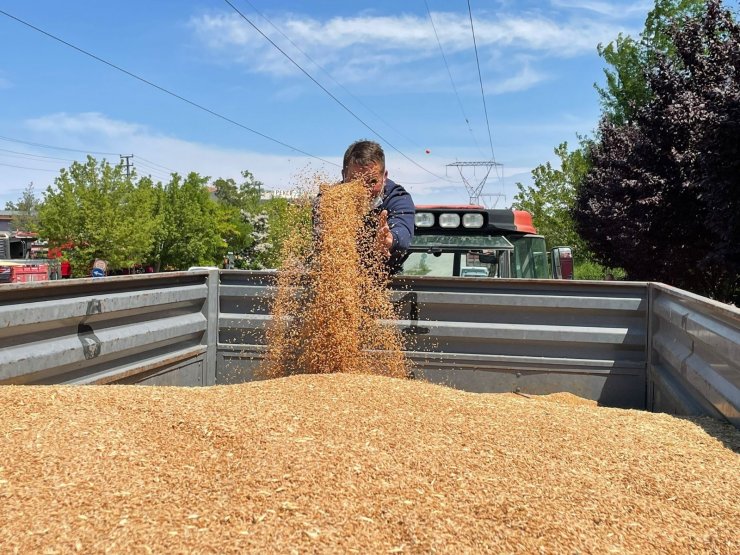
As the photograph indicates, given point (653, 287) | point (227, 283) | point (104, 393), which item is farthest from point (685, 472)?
point (227, 283)

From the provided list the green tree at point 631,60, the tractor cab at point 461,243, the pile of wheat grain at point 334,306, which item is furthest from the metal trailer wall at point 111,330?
the green tree at point 631,60

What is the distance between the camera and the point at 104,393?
2.96m

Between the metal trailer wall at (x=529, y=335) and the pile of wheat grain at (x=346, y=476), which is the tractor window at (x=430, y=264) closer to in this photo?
the metal trailer wall at (x=529, y=335)

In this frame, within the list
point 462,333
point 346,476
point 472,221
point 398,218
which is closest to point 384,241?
point 398,218

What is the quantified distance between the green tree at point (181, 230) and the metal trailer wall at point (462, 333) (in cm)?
4359

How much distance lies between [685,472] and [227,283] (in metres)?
2.84

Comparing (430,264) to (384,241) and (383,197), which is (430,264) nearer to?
(383,197)

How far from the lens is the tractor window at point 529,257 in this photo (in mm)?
6477

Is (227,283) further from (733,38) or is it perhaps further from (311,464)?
(733,38)

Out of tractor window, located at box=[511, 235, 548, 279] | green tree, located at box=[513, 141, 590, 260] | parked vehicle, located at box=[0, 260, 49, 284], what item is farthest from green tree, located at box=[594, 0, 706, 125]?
parked vehicle, located at box=[0, 260, 49, 284]

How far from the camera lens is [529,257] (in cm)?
673

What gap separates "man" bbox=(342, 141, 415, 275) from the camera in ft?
14.3

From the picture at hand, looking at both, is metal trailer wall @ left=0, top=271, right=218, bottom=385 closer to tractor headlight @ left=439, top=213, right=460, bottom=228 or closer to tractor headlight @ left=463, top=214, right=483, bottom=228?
tractor headlight @ left=439, top=213, right=460, bottom=228

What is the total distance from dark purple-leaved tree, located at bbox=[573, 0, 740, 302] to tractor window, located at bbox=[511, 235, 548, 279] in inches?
84.5
